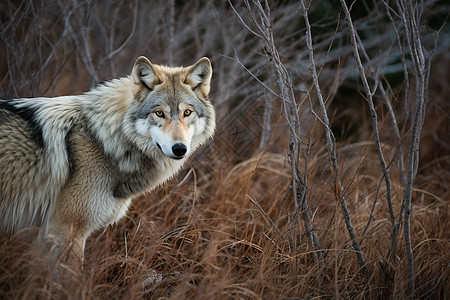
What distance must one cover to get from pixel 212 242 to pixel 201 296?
62 cm

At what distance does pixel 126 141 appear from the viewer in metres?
3.16

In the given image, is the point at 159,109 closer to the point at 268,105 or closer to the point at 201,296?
the point at 201,296

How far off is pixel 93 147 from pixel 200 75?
109 centimetres

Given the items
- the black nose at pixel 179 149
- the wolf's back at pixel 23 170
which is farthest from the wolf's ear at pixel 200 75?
the wolf's back at pixel 23 170

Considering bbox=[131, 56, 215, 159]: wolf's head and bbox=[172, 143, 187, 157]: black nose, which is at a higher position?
bbox=[131, 56, 215, 159]: wolf's head

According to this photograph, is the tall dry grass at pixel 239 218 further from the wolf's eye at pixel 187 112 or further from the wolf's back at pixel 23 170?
the wolf's eye at pixel 187 112

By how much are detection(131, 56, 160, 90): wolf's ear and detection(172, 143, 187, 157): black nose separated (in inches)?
24.2

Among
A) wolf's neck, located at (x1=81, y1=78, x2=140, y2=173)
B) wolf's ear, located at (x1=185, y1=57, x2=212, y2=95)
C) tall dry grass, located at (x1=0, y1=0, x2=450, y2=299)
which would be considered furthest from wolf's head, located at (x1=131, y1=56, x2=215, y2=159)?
tall dry grass, located at (x1=0, y1=0, x2=450, y2=299)

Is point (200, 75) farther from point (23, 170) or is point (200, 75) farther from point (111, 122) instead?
point (23, 170)

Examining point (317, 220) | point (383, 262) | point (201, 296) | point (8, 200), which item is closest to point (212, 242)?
point (201, 296)

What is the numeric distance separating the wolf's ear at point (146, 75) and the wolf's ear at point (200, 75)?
0.30 m

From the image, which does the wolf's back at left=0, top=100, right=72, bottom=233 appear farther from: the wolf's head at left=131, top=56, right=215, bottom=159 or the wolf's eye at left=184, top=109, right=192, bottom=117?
the wolf's eye at left=184, top=109, right=192, bottom=117

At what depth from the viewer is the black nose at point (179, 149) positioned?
2.94 m

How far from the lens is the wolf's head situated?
3016 millimetres
